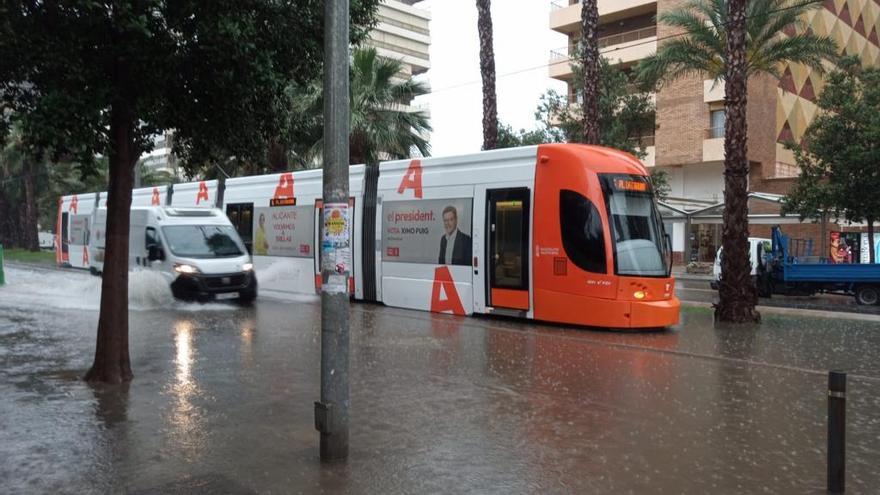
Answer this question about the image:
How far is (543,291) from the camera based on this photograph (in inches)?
491

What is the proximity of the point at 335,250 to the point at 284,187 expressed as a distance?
42.8 ft

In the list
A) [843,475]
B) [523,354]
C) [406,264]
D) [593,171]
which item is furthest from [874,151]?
[843,475]

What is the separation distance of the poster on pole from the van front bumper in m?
10.5

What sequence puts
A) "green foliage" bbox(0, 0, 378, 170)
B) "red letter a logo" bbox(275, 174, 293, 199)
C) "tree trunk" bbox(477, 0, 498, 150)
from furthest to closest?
"tree trunk" bbox(477, 0, 498, 150) → "red letter a logo" bbox(275, 174, 293, 199) → "green foliage" bbox(0, 0, 378, 170)

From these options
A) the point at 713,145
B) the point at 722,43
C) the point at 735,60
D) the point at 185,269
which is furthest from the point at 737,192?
the point at 713,145

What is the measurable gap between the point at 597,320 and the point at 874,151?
1469 cm

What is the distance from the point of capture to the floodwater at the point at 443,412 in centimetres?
506

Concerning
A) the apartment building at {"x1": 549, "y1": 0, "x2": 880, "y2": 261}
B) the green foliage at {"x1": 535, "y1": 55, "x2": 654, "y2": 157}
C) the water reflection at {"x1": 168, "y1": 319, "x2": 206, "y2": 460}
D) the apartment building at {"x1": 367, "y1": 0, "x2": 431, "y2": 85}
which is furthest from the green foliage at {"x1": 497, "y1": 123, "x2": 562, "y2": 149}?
the apartment building at {"x1": 367, "y1": 0, "x2": 431, "y2": 85}

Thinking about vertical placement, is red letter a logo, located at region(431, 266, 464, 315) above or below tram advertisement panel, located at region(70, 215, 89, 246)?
below

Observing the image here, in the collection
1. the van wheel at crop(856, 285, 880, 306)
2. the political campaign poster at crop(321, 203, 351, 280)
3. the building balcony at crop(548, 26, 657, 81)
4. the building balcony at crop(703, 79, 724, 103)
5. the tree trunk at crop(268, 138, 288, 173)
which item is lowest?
the van wheel at crop(856, 285, 880, 306)

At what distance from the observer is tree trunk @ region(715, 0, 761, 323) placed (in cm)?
1399

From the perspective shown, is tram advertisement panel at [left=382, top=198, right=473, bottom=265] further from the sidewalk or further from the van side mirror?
the sidewalk

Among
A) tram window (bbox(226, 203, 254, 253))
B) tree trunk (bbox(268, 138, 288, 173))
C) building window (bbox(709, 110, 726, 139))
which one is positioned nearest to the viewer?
tram window (bbox(226, 203, 254, 253))

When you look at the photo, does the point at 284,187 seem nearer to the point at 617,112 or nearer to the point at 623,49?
the point at 617,112
